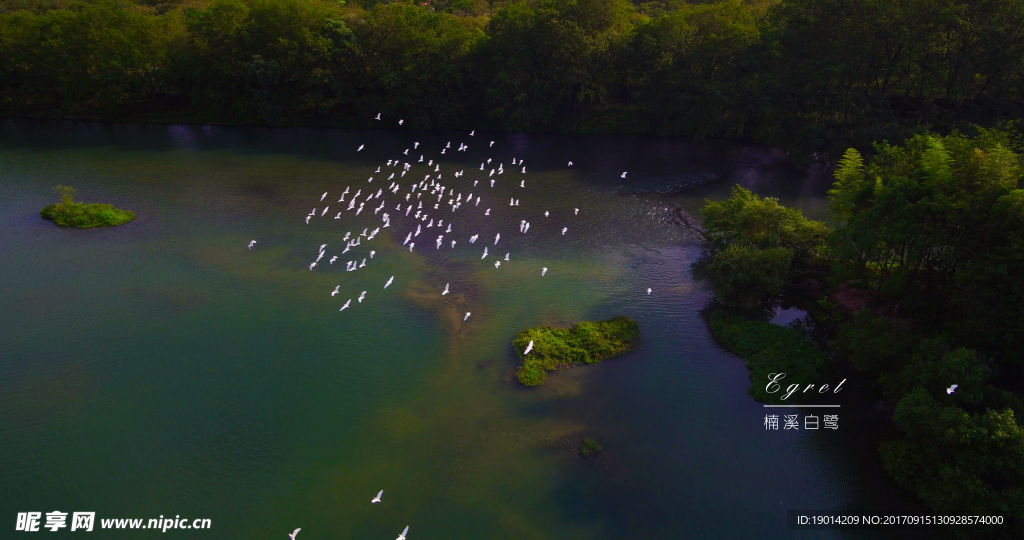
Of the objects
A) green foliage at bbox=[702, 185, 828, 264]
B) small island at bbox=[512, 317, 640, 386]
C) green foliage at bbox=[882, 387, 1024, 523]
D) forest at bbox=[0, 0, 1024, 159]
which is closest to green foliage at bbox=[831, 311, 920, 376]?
green foliage at bbox=[882, 387, 1024, 523]

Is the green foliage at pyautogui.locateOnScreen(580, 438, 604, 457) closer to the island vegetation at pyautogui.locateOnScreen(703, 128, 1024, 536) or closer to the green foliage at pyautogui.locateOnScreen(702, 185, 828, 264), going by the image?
the island vegetation at pyautogui.locateOnScreen(703, 128, 1024, 536)

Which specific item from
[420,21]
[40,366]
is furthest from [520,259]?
[420,21]

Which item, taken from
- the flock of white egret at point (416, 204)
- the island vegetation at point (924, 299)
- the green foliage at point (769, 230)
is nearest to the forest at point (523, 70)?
the flock of white egret at point (416, 204)

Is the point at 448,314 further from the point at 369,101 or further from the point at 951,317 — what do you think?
the point at 369,101

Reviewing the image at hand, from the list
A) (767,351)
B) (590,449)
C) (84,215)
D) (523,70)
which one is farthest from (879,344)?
(84,215)

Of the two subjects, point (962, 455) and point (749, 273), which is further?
point (749, 273)

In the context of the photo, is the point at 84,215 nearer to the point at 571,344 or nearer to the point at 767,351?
the point at 571,344

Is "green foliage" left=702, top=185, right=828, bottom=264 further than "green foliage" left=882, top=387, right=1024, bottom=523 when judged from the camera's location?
Yes
